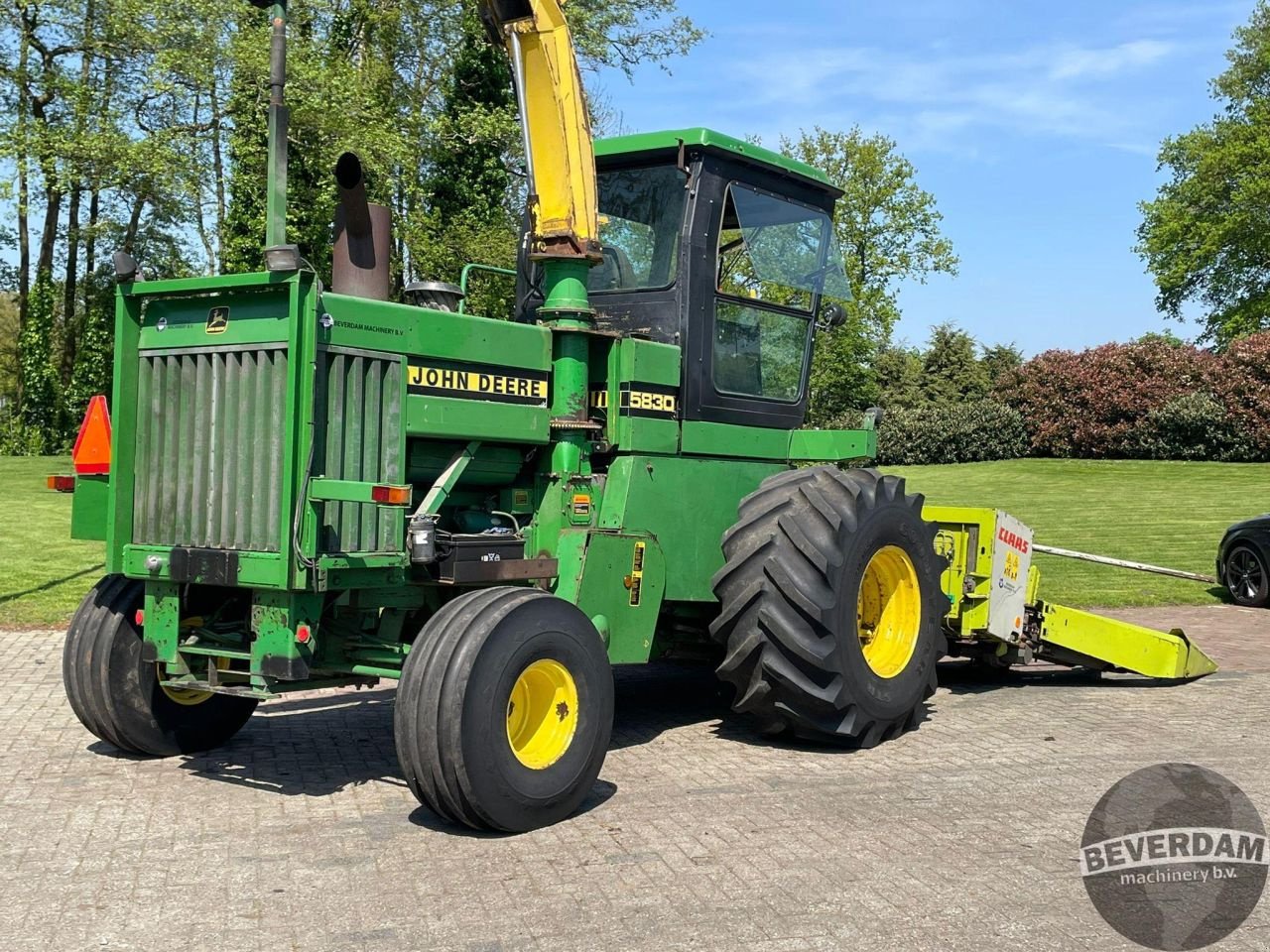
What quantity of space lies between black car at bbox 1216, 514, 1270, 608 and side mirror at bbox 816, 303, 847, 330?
25.3ft

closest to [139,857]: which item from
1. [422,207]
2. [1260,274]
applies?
[422,207]

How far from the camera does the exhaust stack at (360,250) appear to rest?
577cm

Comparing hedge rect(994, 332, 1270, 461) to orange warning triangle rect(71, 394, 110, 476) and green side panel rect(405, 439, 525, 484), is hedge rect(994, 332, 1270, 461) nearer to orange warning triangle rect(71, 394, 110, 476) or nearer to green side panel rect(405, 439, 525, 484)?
green side panel rect(405, 439, 525, 484)

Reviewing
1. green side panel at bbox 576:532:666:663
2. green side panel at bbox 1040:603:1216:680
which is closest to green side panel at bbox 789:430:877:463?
green side panel at bbox 576:532:666:663

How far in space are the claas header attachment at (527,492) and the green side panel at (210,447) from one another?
0.01m

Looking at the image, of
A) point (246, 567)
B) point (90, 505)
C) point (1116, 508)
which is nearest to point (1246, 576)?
point (1116, 508)

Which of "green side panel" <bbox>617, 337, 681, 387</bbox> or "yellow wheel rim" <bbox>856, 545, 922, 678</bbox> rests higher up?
"green side panel" <bbox>617, 337, 681, 387</bbox>

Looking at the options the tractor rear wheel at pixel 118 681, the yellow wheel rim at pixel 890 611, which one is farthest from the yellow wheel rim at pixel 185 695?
the yellow wheel rim at pixel 890 611

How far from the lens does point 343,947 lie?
3.89 m

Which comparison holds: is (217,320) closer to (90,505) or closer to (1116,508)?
(90,505)

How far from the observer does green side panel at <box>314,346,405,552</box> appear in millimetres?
5391

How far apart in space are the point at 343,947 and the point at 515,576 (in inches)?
87.4

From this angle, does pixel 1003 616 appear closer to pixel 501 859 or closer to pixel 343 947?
pixel 501 859

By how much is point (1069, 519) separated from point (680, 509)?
16837mm
